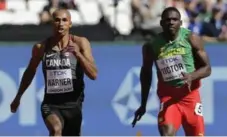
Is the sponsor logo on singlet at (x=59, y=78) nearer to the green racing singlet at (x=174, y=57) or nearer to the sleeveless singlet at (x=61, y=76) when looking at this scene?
the sleeveless singlet at (x=61, y=76)

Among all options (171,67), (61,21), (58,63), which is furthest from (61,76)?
(171,67)

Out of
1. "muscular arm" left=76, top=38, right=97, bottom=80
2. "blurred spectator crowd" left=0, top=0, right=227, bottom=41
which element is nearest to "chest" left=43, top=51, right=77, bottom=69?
"muscular arm" left=76, top=38, right=97, bottom=80

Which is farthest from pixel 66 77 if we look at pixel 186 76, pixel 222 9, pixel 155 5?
pixel 222 9

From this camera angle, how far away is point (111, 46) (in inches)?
571

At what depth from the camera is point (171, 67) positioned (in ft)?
34.7

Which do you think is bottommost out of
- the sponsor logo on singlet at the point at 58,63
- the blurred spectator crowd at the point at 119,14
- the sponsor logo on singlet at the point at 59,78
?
the blurred spectator crowd at the point at 119,14

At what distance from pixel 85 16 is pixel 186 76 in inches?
221

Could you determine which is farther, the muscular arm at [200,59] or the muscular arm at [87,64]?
the muscular arm at [200,59]

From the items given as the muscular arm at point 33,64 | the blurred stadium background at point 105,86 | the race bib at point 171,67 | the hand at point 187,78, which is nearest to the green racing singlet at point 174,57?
the race bib at point 171,67

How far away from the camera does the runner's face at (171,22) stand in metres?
10.2

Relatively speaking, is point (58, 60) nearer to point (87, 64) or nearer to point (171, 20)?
point (87, 64)

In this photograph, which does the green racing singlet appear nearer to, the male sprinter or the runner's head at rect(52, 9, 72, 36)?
the male sprinter

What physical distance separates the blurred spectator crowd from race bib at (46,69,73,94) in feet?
14.9

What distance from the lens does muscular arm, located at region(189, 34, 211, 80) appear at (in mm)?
10367
